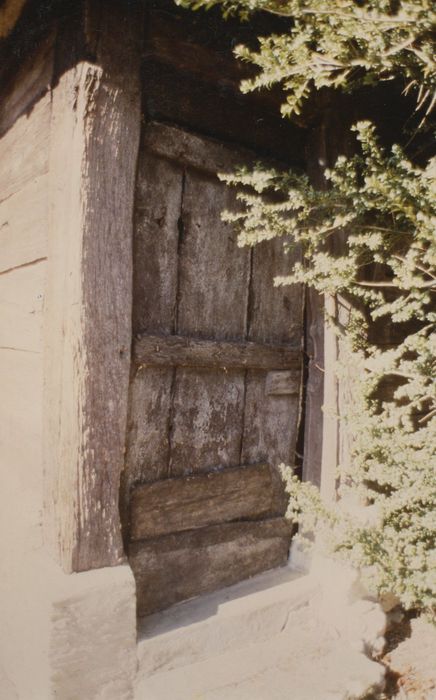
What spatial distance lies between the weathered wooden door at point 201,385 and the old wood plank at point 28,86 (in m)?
0.51

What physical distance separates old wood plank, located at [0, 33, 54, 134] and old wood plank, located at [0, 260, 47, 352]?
2.45 feet

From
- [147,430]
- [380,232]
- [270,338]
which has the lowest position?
[147,430]

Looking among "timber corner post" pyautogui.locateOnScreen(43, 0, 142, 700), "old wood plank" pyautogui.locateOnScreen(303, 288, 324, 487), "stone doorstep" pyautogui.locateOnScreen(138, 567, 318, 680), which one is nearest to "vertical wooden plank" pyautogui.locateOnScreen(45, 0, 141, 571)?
"timber corner post" pyautogui.locateOnScreen(43, 0, 142, 700)

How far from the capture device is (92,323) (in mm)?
1885

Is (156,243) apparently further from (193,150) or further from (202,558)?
(202,558)

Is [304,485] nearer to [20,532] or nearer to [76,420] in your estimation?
[76,420]

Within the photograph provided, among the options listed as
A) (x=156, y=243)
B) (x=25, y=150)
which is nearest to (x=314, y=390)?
(x=156, y=243)

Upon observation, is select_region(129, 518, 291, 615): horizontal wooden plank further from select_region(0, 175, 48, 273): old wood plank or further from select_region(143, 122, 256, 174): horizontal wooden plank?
select_region(143, 122, 256, 174): horizontal wooden plank

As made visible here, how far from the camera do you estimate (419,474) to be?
1.78 m

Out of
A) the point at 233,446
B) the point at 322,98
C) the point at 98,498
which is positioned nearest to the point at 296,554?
the point at 233,446

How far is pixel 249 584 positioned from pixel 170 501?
64 cm

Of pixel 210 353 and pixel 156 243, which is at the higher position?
pixel 156 243

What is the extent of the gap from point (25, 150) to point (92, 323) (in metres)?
1.00

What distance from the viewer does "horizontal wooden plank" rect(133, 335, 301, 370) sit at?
210cm
